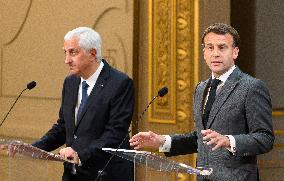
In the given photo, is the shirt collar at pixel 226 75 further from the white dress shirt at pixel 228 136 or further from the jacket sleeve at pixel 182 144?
the jacket sleeve at pixel 182 144

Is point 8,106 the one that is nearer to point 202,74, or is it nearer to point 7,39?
point 7,39

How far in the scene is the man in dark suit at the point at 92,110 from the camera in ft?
12.2

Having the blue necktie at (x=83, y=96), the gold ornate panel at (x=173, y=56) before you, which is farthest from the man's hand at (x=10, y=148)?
the gold ornate panel at (x=173, y=56)

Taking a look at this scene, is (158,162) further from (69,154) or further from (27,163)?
(27,163)

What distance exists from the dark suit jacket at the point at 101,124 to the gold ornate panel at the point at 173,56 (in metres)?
1.56

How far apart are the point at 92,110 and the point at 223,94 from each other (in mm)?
880

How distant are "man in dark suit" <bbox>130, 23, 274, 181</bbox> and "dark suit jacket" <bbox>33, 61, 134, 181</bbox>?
1.73ft

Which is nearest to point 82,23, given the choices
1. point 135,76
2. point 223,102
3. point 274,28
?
point 135,76

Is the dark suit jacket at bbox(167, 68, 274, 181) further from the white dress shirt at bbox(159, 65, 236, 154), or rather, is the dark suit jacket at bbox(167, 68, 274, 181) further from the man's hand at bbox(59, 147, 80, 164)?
the man's hand at bbox(59, 147, 80, 164)

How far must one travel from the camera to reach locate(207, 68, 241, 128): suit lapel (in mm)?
3105

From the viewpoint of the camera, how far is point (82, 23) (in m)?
6.12

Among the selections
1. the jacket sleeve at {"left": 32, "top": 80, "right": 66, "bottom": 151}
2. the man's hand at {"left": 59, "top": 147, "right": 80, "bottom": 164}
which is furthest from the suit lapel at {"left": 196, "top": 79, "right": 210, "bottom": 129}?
the jacket sleeve at {"left": 32, "top": 80, "right": 66, "bottom": 151}

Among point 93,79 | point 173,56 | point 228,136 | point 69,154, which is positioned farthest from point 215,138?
point 173,56

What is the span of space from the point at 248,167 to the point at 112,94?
0.98m
